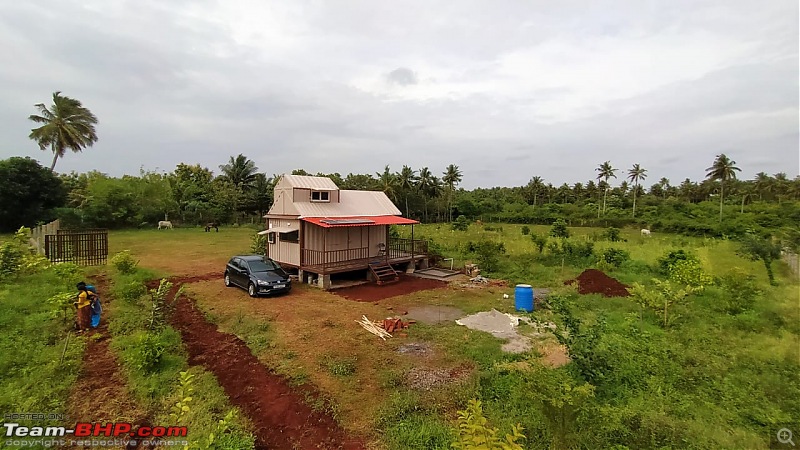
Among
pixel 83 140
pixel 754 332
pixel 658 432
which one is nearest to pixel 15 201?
pixel 83 140

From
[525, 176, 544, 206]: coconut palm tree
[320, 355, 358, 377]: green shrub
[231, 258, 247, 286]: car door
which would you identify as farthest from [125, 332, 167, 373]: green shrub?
[525, 176, 544, 206]: coconut palm tree

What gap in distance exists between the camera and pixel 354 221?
587 inches

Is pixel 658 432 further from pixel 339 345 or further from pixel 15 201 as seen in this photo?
pixel 15 201

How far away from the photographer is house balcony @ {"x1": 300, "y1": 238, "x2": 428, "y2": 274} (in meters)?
14.3

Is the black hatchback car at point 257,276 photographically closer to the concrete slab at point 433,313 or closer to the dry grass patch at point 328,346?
the dry grass patch at point 328,346

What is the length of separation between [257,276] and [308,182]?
16.3 ft

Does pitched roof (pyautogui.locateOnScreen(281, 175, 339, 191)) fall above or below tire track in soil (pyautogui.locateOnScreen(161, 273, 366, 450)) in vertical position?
above

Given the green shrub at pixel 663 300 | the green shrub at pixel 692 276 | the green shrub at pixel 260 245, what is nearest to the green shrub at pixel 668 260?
the green shrub at pixel 692 276

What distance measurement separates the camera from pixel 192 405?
5543 mm

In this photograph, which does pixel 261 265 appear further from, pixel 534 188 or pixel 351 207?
pixel 534 188

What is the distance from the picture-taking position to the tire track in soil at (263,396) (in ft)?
16.0

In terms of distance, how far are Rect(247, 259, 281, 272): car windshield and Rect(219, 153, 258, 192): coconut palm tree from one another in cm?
3417

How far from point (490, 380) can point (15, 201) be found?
113ft

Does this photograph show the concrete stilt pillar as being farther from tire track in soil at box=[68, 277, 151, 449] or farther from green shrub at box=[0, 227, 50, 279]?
green shrub at box=[0, 227, 50, 279]
